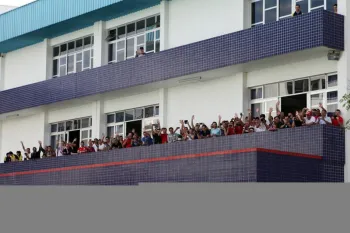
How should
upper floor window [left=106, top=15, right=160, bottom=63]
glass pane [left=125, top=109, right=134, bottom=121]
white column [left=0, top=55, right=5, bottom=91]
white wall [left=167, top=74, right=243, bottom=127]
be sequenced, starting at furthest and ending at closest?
white column [left=0, top=55, right=5, bottom=91] → glass pane [left=125, top=109, right=134, bottom=121] → upper floor window [left=106, top=15, right=160, bottom=63] → white wall [left=167, top=74, right=243, bottom=127]

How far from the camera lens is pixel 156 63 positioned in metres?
27.9

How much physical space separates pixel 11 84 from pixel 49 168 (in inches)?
315

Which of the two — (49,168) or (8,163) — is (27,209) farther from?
(8,163)

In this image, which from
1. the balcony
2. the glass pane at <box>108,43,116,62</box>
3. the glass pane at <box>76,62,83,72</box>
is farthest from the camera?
the glass pane at <box>76,62,83,72</box>

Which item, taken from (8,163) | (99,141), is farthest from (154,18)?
(8,163)

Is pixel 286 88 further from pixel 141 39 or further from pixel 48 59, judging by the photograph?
pixel 48 59

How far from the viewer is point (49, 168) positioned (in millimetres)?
31453

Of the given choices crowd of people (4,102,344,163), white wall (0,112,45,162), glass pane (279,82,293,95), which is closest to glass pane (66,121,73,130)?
white wall (0,112,45,162)

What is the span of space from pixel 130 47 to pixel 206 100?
5.64 m

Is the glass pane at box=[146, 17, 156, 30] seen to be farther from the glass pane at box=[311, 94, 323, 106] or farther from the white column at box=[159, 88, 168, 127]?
the glass pane at box=[311, 94, 323, 106]

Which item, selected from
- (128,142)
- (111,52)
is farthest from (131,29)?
(128,142)

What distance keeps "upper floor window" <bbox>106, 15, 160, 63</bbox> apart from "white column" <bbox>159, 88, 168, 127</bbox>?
194 cm

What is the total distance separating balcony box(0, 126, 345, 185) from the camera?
20938 millimetres

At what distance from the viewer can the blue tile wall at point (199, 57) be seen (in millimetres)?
22266
